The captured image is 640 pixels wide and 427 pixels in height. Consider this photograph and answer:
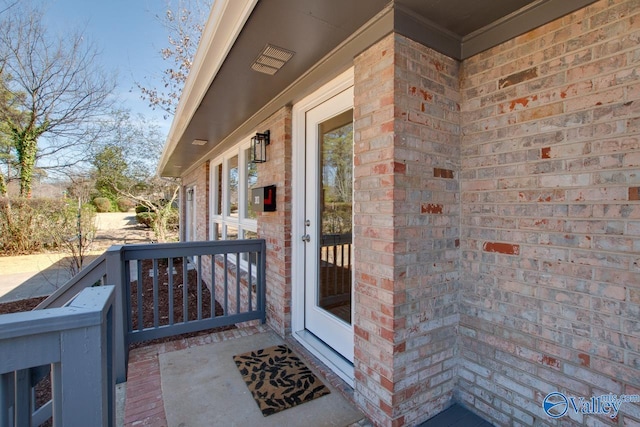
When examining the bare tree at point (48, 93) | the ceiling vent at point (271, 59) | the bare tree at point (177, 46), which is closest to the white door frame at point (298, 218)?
the ceiling vent at point (271, 59)

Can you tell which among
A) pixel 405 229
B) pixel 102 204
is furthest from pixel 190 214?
pixel 102 204

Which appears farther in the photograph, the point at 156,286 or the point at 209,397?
the point at 156,286

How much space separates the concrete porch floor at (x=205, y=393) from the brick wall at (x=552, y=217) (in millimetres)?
894

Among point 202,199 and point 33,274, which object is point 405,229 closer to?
point 202,199

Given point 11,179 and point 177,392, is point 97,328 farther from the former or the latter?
point 11,179

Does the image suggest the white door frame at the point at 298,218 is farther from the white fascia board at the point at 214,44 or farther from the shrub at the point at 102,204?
the shrub at the point at 102,204

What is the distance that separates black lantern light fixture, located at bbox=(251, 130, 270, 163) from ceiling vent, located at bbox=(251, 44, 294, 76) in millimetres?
1000

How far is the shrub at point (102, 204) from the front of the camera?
706 inches

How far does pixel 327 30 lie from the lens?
1912 millimetres

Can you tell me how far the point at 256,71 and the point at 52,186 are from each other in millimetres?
13223

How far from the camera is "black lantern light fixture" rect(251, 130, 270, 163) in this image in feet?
11.4

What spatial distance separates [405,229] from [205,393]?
69.0 inches

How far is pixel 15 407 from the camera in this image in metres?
0.91

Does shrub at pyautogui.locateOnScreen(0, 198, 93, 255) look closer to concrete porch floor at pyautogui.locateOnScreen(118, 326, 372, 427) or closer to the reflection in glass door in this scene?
concrete porch floor at pyautogui.locateOnScreen(118, 326, 372, 427)
